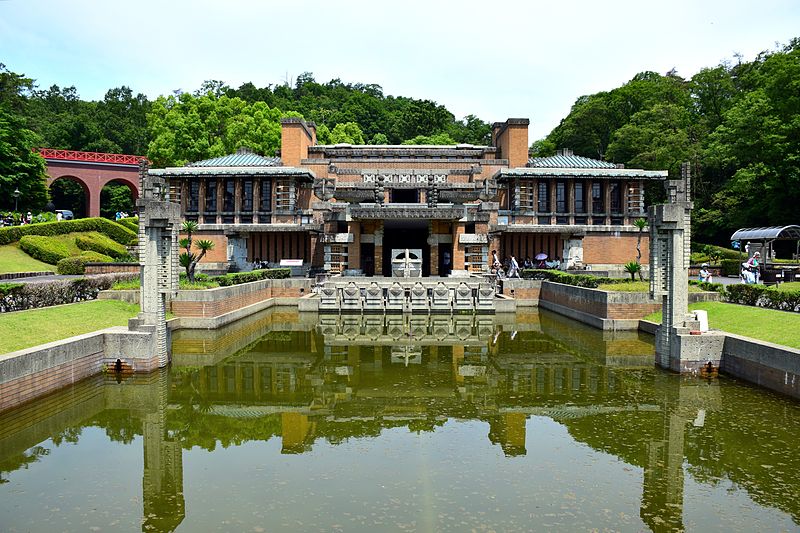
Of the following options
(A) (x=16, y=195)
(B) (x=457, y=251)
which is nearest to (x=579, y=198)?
(B) (x=457, y=251)

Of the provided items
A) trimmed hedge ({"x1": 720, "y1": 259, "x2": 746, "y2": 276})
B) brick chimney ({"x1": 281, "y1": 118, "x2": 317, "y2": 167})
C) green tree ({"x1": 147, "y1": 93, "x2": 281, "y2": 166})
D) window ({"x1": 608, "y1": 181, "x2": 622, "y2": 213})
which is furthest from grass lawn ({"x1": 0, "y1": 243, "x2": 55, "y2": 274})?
trimmed hedge ({"x1": 720, "y1": 259, "x2": 746, "y2": 276})

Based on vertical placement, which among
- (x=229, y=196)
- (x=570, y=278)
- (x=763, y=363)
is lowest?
(x=763, y=363)

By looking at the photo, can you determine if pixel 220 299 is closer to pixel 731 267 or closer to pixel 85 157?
pixel 731 267

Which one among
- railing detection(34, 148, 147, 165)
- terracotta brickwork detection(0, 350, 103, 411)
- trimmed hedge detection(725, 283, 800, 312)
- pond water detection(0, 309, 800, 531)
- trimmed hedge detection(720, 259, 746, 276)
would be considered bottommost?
pond water detection(0, 309, 800, 531)

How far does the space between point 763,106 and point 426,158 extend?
83.1ft

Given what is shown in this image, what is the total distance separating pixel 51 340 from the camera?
46.4 feet

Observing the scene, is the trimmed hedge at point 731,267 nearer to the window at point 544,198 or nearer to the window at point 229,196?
the window at point 544,198

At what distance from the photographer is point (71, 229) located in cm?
4175

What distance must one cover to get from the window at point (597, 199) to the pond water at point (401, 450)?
2617cm

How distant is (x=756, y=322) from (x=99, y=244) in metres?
37.7

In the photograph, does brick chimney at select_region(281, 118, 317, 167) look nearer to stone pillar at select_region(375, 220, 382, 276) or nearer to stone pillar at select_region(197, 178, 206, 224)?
stone pillar at select_region(197, 178, 206, 224)

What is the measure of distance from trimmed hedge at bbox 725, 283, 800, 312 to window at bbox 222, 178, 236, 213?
1166 inches

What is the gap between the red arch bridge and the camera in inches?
2330

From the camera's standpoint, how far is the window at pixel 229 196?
41.0 meters
